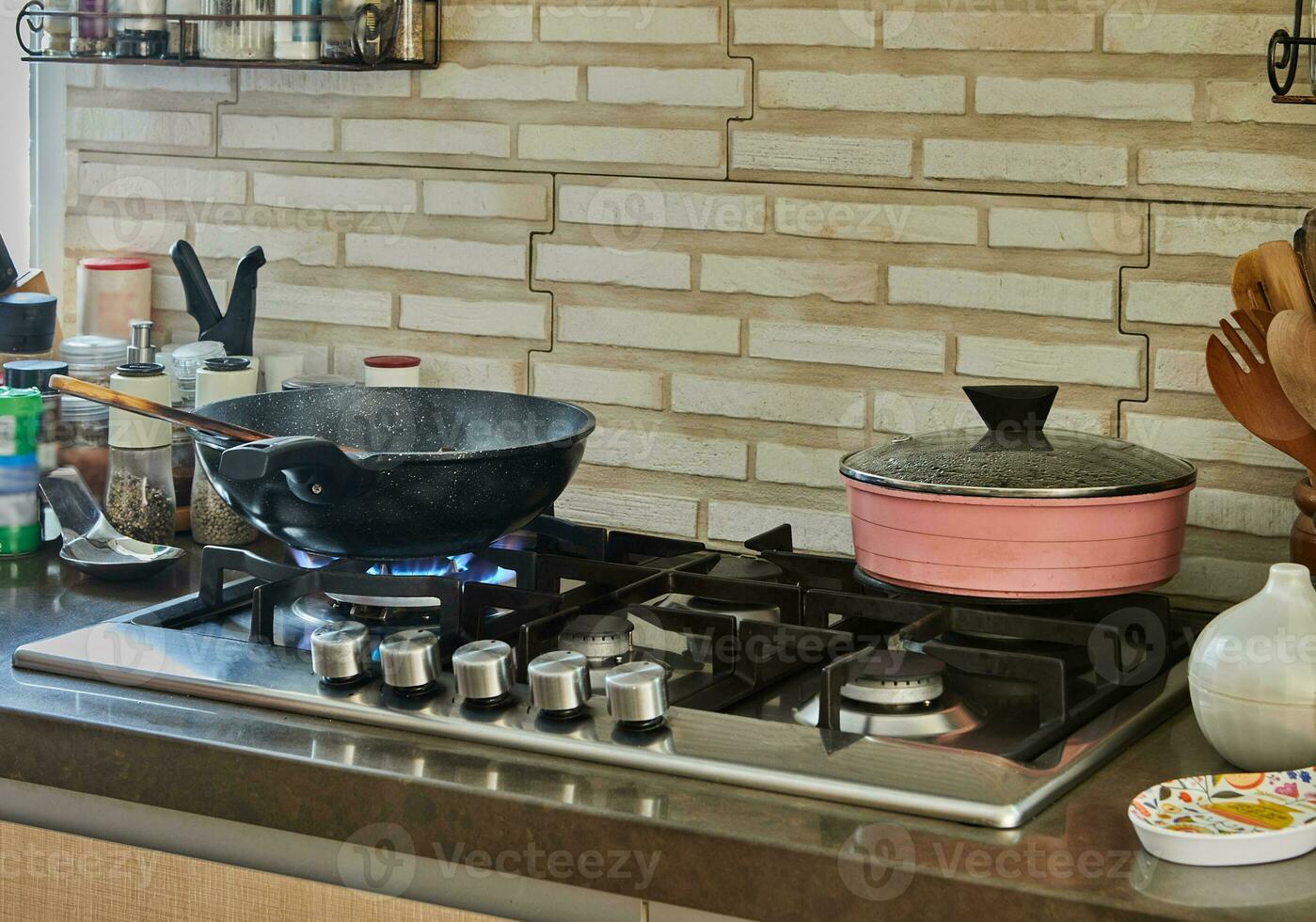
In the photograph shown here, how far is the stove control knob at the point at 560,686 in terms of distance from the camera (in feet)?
3.45

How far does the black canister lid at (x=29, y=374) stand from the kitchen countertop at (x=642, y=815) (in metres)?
0.54

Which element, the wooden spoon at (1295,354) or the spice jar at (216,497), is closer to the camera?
the wooden spoon at (1295,354)

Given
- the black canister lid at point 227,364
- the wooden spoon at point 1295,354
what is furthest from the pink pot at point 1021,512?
the black canister lid at point 227,364

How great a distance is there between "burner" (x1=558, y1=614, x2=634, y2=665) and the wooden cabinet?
26cm

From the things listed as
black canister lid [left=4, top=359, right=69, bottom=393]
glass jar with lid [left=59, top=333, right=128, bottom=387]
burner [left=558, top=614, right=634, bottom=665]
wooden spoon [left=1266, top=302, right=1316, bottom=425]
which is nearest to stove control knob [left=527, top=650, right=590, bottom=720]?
burner [left=558, top=614, right=634, bottom=665]

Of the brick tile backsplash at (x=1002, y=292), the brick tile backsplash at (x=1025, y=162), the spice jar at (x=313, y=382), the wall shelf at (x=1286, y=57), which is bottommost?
the spice jar at (x=313, y=382)

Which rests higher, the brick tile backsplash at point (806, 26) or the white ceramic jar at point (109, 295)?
the brick tile backsplash at point (806, 26)

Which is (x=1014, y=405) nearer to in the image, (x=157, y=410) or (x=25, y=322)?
(x=157, y=410)

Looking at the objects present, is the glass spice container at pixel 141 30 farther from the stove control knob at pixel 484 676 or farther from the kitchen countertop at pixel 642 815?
the stove control knob at pixel 484 676

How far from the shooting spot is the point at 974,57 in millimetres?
1493

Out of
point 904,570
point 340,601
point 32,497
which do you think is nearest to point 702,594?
point 904,570

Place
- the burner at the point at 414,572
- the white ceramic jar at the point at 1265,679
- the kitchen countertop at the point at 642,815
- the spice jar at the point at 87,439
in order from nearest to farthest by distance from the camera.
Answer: the kitchen countertop at the point at 642,815, the white ceramic jar at the point at 1265,679, the burner at the point at 414,572, the spice jar at the point at 87,439

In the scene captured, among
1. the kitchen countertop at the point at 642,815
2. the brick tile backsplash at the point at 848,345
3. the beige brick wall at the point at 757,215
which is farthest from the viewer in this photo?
the brick tile backsplash at the point at 848,345

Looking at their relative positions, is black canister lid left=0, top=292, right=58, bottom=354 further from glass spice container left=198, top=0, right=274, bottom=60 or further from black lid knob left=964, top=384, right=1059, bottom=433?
black lid knob left=964, top=384, right=1059, bottom=433
